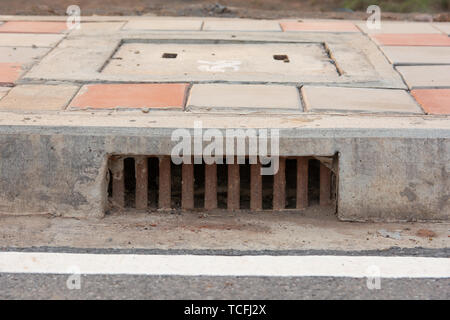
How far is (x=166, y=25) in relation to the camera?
22.1 ft

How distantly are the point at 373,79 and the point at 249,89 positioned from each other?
2.72 feet

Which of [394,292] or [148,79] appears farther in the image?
[148,79]

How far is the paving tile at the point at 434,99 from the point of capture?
14.9ft

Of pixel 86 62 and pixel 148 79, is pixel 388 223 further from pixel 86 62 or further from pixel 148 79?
pixel 86 62

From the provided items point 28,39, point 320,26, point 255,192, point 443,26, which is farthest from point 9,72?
point 443,26

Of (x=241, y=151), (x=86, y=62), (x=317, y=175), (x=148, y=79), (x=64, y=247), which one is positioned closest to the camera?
(x=64, y=247)

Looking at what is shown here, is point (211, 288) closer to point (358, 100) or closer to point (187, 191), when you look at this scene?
point (187, 191)

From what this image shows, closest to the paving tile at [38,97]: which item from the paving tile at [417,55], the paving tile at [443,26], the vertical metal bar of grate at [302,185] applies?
the vertical metal bar of grate at [302,185]

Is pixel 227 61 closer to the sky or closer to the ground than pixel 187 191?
closer to the sky

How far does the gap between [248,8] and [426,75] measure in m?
4.14

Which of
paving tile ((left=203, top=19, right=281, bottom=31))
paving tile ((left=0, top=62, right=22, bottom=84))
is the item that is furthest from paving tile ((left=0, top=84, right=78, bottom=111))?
paving tile ((left=203, top=19, right=281, bottom=31))

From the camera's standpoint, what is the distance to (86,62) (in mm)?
5430

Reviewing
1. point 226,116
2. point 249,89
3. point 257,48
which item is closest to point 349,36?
point 257,48

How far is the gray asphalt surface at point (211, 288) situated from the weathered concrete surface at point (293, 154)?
81 centimetres
